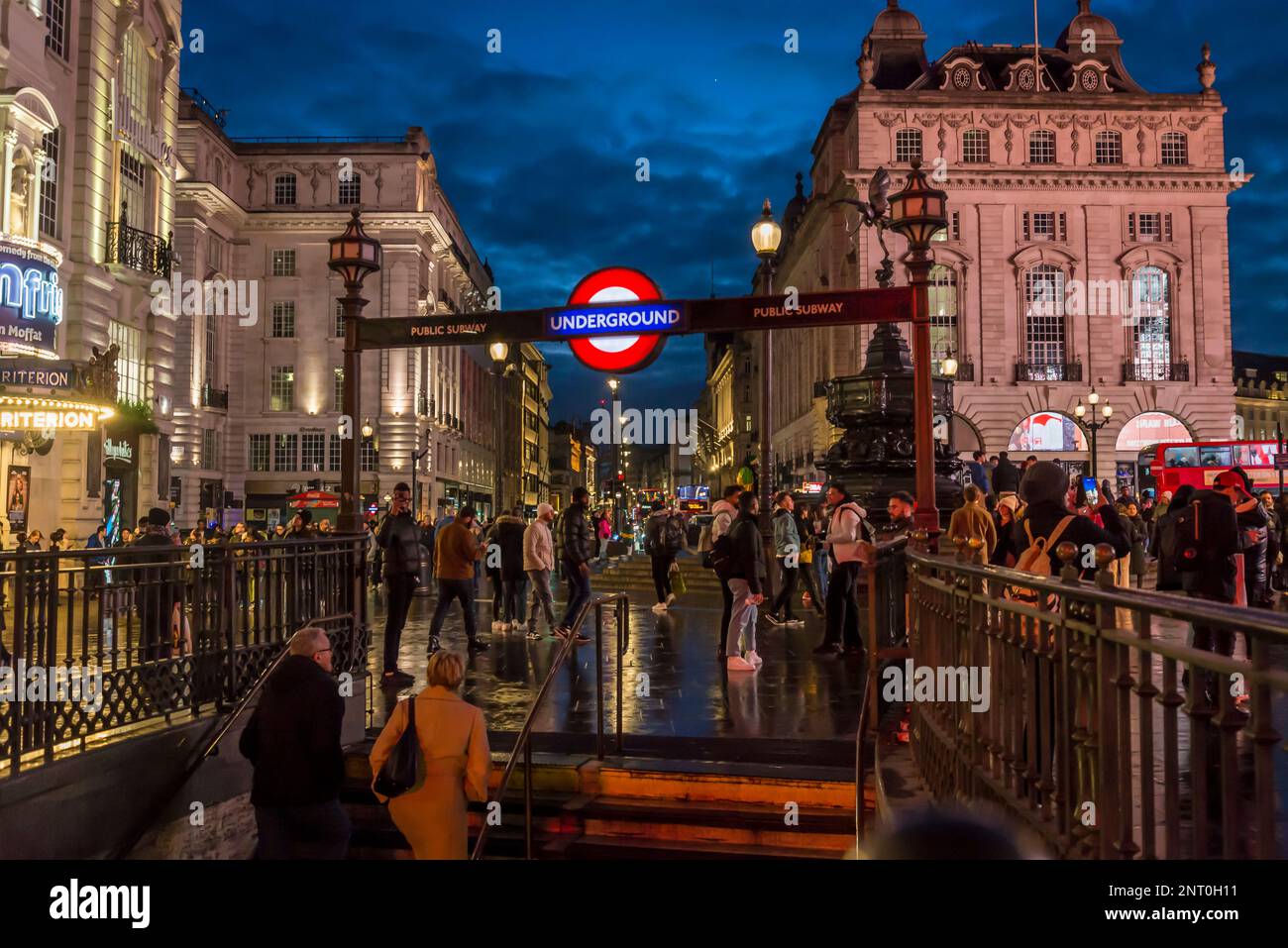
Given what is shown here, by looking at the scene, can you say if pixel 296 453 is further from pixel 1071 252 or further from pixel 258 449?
pixel 1071 252

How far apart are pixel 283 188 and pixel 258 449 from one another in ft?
46.2

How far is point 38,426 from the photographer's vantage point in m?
18.6

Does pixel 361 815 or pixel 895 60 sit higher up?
pixel 895 60

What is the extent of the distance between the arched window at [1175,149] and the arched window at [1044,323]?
793cm

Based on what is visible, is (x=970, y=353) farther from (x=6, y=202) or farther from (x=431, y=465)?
(x=6, y=202)

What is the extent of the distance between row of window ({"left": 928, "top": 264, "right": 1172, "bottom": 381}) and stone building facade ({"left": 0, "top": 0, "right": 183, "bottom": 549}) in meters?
36.0

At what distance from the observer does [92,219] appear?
79.0 feet

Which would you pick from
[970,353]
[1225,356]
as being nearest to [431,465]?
[970,353]

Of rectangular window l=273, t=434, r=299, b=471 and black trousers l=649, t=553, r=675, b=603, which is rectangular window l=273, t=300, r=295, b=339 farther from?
black trousers l=649, t=553, r=675, b=603

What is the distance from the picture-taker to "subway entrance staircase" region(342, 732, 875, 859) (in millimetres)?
6340

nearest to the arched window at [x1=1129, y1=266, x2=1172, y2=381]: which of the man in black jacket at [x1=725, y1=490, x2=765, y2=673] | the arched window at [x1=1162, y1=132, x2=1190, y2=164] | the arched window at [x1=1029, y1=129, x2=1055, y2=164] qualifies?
the arched window at [x1=1162, y1=132, x2=1190, y2=164]

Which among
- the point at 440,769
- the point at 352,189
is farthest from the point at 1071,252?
the point at 440,769

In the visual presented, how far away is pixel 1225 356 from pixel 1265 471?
60.8 feet
